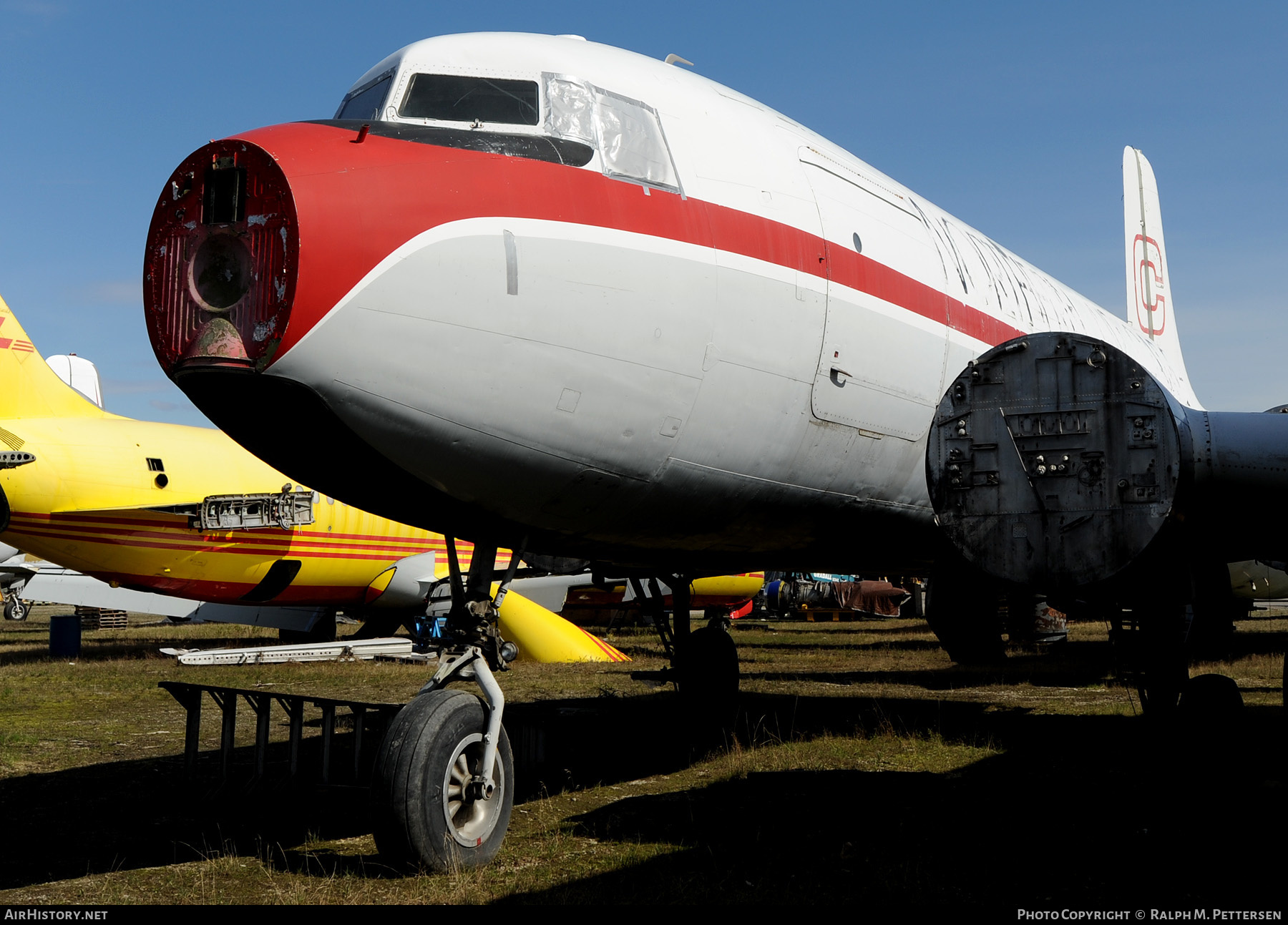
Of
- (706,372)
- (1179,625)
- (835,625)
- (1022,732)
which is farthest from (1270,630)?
(706,372)

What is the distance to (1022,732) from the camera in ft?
33.9

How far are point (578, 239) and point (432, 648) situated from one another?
18.0m

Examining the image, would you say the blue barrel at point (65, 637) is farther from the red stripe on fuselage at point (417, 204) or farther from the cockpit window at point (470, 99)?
the red stripe on fuselage at point (417, 204)

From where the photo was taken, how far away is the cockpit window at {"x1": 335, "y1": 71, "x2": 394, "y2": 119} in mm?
6020

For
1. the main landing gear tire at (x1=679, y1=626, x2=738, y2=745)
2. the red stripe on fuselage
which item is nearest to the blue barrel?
the main landing gear tire at (x1=679, y1=626, x2=738, y2=745)

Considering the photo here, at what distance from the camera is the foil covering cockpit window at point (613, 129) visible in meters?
5.83

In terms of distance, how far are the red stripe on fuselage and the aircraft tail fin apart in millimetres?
13892

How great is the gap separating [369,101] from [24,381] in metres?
15.8

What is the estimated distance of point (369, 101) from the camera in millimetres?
6238

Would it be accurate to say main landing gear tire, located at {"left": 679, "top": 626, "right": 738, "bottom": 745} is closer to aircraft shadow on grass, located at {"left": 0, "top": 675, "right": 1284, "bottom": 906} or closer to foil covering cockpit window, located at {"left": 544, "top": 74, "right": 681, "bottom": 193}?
aircraft shadow on grass, located at {"left": 0, "top": 675, "right": 1284, "bottom": 906}

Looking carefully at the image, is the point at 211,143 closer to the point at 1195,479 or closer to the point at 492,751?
the point at 492,751

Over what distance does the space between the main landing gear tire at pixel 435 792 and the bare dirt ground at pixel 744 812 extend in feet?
0.52

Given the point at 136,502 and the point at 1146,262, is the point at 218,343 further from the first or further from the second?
the point at 1146,262

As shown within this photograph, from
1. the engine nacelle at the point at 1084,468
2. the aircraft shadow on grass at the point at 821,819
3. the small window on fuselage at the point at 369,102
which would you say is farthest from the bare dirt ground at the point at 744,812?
the small window on fuselage at the point at 369,102
